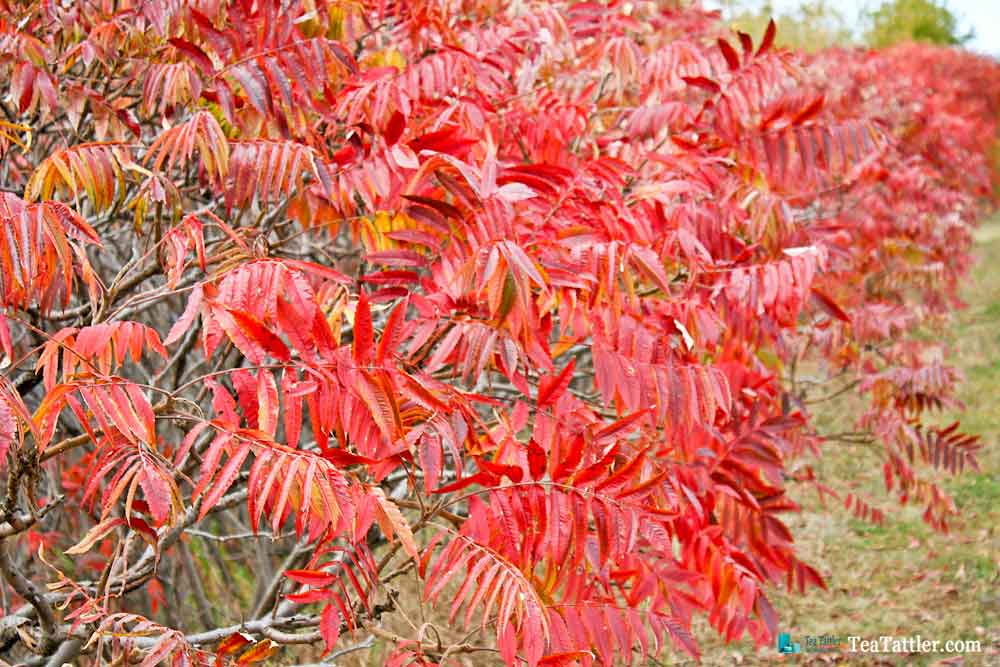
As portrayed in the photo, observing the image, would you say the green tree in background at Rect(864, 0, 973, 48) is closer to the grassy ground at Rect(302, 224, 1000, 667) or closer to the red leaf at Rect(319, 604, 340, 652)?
the grassy ground at Rect(302, 224, 1000, 667)

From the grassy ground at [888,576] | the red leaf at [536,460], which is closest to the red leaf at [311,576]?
the red leaf at [536,460]

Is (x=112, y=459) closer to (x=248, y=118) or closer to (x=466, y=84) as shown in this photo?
(x=248, y=118)

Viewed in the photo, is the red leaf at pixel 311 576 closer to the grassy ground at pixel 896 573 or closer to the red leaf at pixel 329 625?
the red leaf at pixel 329 625

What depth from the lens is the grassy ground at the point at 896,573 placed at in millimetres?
4824

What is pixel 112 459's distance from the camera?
1843 mm

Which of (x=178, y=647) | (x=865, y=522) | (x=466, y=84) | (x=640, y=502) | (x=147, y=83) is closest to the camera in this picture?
(x=178, y=647)

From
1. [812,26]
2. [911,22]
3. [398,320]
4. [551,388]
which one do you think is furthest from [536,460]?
[911,22]

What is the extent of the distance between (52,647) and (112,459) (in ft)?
3.00

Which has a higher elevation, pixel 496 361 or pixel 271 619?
pixel 496 361

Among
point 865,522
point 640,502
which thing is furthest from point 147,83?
point 865,522

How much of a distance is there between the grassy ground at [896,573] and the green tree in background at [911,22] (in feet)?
76.8

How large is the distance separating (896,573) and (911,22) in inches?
1063

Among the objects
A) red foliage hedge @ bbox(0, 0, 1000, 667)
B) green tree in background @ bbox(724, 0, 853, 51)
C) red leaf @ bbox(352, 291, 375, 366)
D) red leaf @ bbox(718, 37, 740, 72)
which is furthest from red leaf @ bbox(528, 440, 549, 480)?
green tree in background @ bbox(724, 0, 853, 51)

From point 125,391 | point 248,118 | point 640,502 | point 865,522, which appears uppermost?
point 248,118
